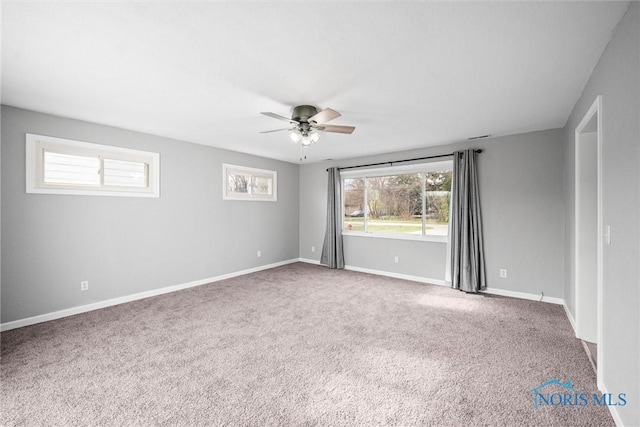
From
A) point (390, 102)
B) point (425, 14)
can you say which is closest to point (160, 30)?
point (425, 14)

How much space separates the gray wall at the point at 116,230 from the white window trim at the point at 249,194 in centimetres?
10

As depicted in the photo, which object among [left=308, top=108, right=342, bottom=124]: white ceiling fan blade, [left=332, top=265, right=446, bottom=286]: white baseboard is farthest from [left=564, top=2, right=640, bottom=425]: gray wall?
[left=332, top=265, right=446, bottom=286]: white baseboard

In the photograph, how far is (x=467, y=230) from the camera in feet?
14.3

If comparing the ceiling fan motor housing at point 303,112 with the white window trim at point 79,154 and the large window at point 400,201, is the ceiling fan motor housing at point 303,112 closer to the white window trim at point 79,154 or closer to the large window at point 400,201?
the white window trim at point 79,154

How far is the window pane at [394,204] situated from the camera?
17.1ft

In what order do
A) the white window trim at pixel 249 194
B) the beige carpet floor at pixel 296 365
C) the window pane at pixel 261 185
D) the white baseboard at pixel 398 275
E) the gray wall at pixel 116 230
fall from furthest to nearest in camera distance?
the window pane at pixel 261 185
the white window trim at pixel 249 194
the white baseboard at pixel 398 275
the gray wall at pixel 116 230
the beige carpet floor at pixel 296 365

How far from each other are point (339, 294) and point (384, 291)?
29.0 inches

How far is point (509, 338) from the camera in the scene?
278 centimetres

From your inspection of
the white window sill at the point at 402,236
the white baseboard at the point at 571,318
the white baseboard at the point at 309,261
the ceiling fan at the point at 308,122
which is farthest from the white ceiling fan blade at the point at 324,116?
the white baseboard at the point at 309,261

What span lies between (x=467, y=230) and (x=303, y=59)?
12.0 feet

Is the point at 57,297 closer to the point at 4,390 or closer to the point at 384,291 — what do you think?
the point at 4,390

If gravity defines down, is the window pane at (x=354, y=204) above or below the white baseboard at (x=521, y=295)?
above

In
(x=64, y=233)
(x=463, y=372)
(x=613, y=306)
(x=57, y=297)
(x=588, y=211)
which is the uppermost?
(x=588, y=211)

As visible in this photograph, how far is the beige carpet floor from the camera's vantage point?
1.75 metres
